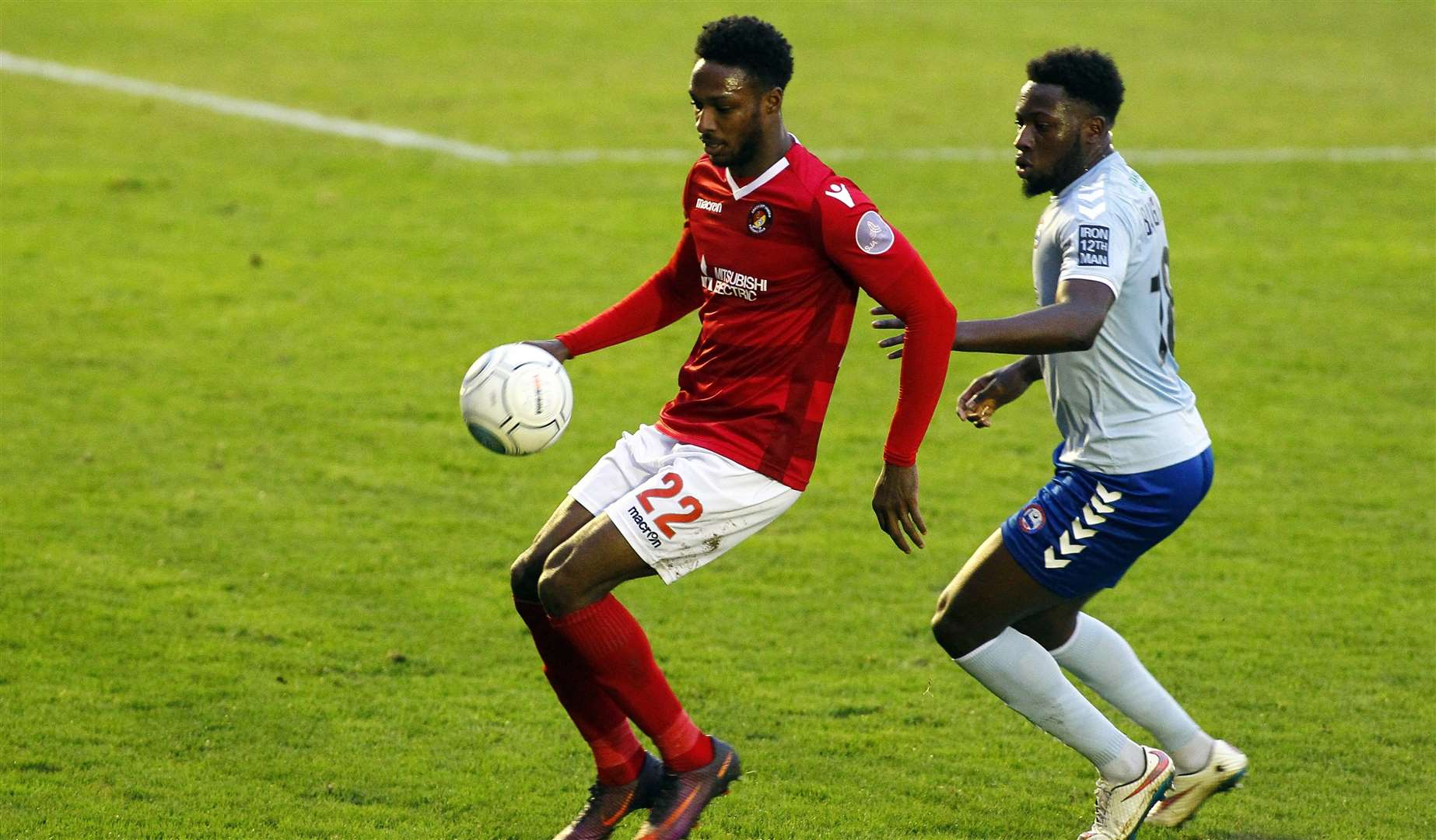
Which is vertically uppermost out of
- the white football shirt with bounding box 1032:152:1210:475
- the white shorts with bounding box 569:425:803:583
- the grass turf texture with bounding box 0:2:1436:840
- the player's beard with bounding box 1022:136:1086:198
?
the player's beard with bounding box 1022:136:1086:198

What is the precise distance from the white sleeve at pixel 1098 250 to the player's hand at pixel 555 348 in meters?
1.81

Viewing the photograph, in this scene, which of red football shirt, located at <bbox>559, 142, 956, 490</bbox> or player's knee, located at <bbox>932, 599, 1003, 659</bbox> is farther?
player's knee, located at <bbox>932, 599, 1003, 659</bbox>

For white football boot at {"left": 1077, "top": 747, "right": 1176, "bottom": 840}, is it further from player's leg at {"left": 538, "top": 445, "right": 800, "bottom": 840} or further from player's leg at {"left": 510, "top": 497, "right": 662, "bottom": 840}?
player's leg at {"left": 510, "top": 497, "right": 662, "bottom": 840}

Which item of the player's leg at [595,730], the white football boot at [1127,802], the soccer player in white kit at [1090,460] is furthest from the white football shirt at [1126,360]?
the player's leg at [595,730]

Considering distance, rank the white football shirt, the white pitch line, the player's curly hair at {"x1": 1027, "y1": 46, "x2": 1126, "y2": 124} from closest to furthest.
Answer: the white football shirt < the player's curly hair at {"x1": 1027, "y1": 46, "x2": 1126, "y2": 124} < the white pitch line

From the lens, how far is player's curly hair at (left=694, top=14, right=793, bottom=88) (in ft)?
17.0

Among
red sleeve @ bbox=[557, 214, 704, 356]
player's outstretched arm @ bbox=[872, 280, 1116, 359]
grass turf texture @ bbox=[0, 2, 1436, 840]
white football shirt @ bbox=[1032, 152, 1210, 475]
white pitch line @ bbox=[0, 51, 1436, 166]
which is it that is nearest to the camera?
player's outstretched arm @ bbox=[872, 280, 1116, 359]

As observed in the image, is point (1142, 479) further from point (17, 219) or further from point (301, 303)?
point (17, 219)

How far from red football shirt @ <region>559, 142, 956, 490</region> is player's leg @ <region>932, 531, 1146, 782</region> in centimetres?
64

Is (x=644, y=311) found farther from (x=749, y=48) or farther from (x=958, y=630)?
(x=958, y=630)

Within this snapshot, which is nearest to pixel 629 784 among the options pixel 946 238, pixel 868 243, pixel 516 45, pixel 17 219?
pixel 868 243

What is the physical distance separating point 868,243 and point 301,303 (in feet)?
28.7

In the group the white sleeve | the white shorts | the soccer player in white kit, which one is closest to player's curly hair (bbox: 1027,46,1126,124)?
the soccer player in white kit

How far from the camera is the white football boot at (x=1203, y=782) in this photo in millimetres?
5836
